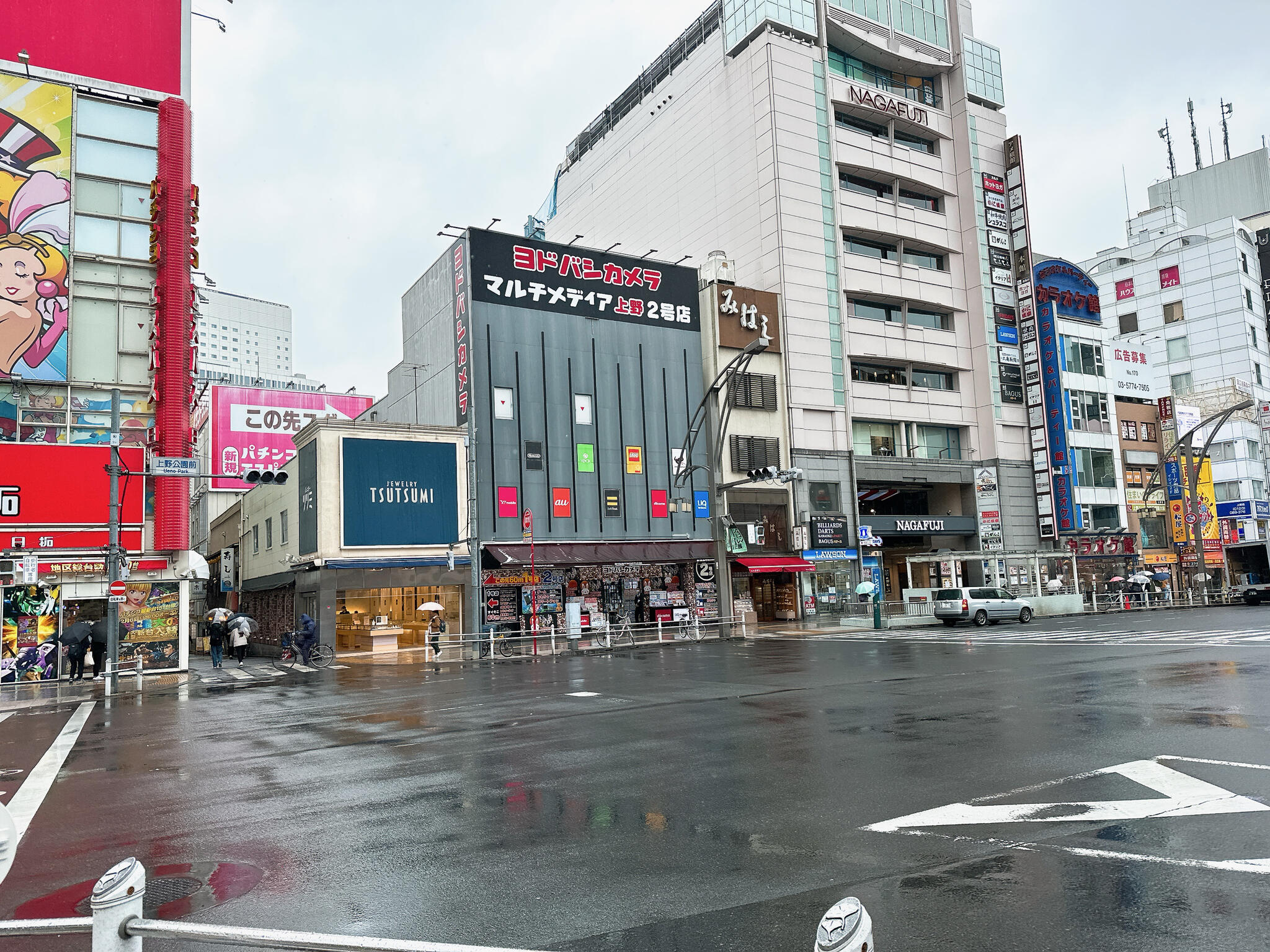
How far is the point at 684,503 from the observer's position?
4147cm

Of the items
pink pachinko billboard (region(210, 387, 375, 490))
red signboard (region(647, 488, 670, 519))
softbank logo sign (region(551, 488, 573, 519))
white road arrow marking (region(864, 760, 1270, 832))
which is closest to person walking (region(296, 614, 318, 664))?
softbank logo sign (region(551, 488, 573, 519))

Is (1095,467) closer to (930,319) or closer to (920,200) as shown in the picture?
(930,319)

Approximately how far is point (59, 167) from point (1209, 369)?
253 feet

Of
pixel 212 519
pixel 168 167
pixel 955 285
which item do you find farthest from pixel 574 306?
pixel 212 519

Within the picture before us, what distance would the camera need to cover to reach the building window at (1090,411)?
54.6 metres

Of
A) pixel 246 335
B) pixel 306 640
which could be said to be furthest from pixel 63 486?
pixel 246 335

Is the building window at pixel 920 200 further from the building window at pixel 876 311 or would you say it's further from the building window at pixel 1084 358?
the building window at pixel 1084 358

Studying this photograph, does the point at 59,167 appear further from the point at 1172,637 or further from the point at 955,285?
the point at 955,285

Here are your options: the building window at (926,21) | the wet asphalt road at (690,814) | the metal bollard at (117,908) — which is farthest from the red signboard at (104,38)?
the building window at (926,21)

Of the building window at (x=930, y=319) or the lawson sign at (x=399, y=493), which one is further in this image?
the building window at (x=930, y=319)

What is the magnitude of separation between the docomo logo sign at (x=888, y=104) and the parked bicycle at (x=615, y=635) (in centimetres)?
3174

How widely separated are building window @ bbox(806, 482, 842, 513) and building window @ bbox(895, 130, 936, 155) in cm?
2123

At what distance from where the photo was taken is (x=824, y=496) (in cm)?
4591

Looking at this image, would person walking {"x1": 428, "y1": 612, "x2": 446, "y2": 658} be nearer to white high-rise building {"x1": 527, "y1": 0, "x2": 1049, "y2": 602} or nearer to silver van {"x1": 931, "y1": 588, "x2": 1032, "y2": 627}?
white high-rise building {"x1": 527, "y1": 0, "x2": 1049, "y2": 602}
